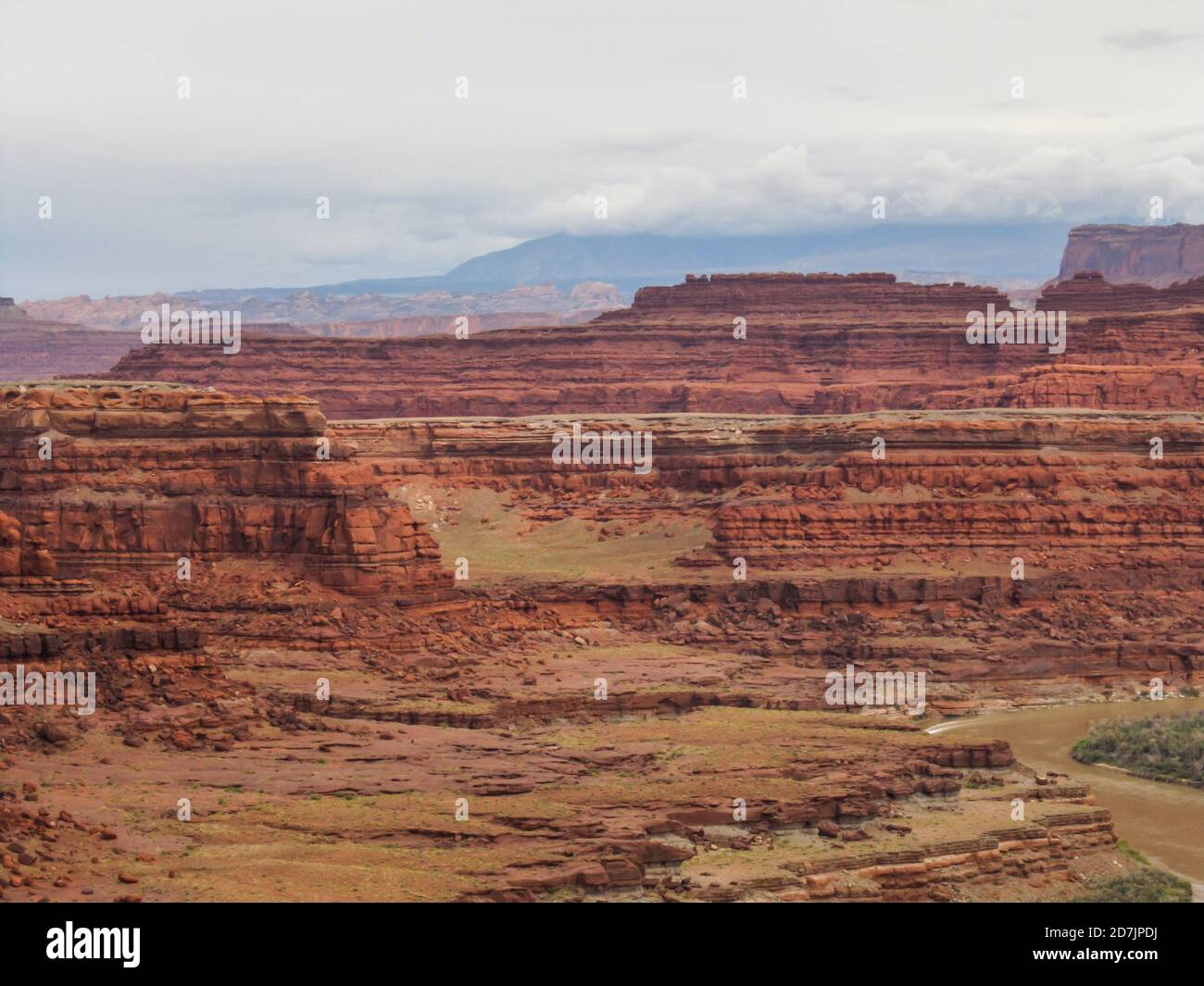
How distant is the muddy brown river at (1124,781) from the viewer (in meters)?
48.8

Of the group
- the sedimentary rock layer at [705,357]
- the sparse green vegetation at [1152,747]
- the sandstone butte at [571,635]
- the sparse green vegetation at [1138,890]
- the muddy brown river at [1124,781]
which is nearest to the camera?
the sandstone butte at [571,635]

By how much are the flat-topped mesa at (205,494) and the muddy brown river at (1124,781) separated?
14.2 metres

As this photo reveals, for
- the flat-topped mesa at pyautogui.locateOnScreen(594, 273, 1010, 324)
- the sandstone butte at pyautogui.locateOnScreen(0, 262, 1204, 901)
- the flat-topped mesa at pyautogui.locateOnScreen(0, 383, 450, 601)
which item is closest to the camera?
the sandstone butte at pyautogui.locateOnScreen(0, 262, 1204, 901)

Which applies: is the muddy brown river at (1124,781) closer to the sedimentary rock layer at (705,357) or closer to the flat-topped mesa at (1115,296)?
the sedimentary rock layer at (705,357)

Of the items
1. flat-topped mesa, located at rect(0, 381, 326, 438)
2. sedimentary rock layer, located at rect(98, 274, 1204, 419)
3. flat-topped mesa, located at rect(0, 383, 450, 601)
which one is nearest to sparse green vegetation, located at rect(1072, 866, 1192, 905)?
flat-topped mesa, located at rect(0, 383, 450, 601)

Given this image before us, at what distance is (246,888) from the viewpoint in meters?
37.1

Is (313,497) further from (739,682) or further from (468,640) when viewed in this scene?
(739,682)

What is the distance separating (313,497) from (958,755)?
18.8m

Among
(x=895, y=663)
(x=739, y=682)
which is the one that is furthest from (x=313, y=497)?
(x=895, y=663)

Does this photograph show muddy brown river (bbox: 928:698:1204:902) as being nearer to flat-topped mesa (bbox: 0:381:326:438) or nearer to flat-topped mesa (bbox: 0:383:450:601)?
flat-topped mesa (bbox: 0:383:450:601)

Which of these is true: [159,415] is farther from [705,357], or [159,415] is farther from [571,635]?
[705,357]

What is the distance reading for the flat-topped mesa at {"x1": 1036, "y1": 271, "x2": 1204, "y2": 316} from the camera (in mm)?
133625

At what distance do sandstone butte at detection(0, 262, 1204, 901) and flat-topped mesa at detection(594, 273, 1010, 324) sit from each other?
28.0 meters

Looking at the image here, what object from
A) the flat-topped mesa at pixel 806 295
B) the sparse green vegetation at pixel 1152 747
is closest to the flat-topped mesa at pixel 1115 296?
the flat-topped mesa at pixel 806 295
